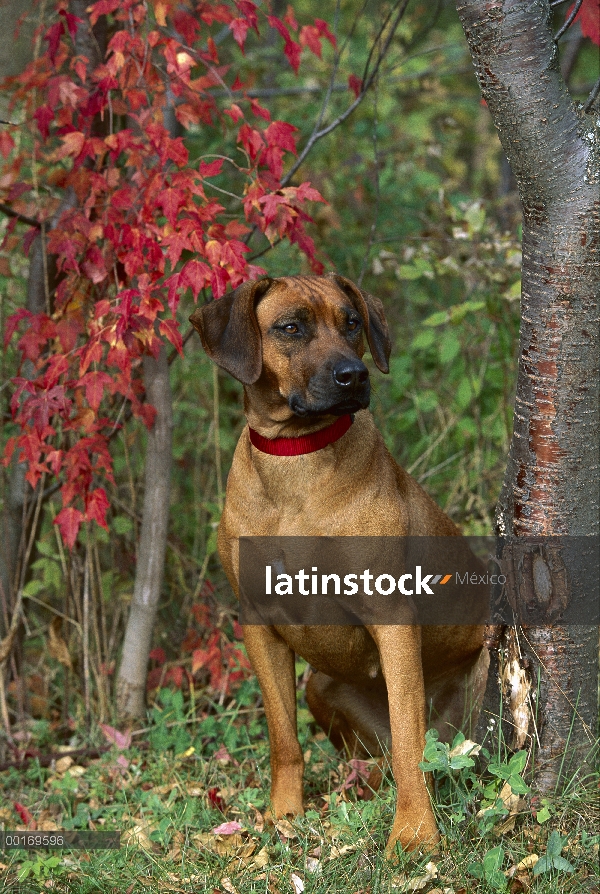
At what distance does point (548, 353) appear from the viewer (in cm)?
291

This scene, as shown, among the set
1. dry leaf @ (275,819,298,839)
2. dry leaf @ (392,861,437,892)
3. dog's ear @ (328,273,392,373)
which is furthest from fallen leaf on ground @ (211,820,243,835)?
dog's ear @ (328,273,392,373)

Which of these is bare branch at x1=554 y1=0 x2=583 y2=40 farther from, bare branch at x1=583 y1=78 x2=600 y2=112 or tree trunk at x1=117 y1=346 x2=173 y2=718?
tree trunk at x1=117 y1=346 x2=173 y2=718

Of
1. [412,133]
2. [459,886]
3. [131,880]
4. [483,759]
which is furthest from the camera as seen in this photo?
[412,133]

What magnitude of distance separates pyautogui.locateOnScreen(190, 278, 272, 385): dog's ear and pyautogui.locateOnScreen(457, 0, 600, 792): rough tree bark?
86 cm

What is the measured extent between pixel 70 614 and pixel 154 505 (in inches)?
26.1

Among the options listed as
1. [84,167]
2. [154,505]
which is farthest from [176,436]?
[84,167]

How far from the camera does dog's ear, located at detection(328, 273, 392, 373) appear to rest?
3.30m

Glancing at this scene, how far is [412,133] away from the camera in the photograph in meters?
8.67

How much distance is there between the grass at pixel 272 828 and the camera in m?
2.70

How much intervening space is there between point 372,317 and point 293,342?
40 centimetres

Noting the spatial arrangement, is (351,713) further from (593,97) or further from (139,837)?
(593,97)

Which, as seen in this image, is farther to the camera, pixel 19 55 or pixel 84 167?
pixel 19 55

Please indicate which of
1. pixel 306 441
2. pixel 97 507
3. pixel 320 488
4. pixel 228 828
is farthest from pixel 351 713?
pixel 97 507

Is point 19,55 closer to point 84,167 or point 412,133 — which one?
point 84,167
